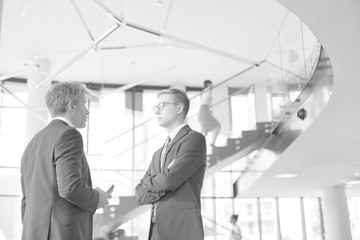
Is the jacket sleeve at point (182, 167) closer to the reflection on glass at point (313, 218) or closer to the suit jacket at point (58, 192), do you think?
the suit jacket at point (58, 192)

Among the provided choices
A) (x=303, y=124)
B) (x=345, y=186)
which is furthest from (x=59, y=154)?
(x=345, y=186)

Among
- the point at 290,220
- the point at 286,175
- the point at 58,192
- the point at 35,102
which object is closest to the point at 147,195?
the point at 58,192

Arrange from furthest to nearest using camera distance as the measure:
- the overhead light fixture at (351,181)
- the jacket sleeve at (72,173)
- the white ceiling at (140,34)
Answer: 1. the overhead light fixture at (351,181)
2. the white ceiling at (140,34)
3. the jacket sleeve at (72,173)

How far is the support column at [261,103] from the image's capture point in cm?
1034

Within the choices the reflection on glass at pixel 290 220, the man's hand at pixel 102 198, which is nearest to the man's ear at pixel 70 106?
the man's hand at pixel 102 198

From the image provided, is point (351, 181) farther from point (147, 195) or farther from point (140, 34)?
point (147, 195)

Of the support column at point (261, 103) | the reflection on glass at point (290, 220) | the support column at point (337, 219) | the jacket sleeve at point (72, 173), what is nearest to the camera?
the jacket sleeve at point (72, 173)

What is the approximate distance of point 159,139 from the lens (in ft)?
34.2

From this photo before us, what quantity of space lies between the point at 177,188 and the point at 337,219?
11147mm

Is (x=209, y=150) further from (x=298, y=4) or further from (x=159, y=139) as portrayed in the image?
(x=298, y=4)

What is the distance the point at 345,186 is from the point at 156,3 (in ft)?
25.0

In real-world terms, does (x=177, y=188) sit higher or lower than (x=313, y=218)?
lower

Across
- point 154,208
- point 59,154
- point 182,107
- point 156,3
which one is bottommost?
point 154,208

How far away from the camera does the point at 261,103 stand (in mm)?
10555
